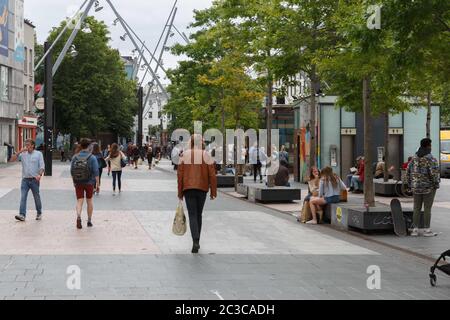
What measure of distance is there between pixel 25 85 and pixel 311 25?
44027mm

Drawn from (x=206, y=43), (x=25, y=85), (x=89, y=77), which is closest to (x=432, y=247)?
(x=206, y=43)

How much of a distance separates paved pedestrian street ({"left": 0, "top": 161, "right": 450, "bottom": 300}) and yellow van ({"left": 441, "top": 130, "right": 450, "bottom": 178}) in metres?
28.7

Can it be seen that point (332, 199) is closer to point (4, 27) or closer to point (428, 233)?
point (428, 233)

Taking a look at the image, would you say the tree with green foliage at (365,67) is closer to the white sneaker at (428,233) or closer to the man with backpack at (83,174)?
the white sneaker at (428,233)

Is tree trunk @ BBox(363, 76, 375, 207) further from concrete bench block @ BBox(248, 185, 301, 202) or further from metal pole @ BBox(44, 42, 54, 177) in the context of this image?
metal pole @ BBox(44, 42, 54, 177)

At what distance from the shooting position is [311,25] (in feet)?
63.9

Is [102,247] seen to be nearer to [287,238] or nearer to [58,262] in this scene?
[58,262]

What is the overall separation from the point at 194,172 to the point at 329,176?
5.39 m

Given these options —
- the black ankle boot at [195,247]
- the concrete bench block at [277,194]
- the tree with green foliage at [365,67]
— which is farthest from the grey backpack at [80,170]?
the concrete bench block at [277,194]

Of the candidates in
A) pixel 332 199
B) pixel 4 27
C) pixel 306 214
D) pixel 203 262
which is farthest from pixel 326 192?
pixel 4 27

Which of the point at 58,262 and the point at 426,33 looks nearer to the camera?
the point at 58,262

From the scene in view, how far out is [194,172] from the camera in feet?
36.5

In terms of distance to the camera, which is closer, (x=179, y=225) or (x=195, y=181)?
(x=179, y=225)

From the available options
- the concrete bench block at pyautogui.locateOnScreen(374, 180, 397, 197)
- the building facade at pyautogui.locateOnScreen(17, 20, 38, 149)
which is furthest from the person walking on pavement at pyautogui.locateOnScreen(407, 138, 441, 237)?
the building facade at pyautogui.locateOnScreen(17, 20, 38, 149)
